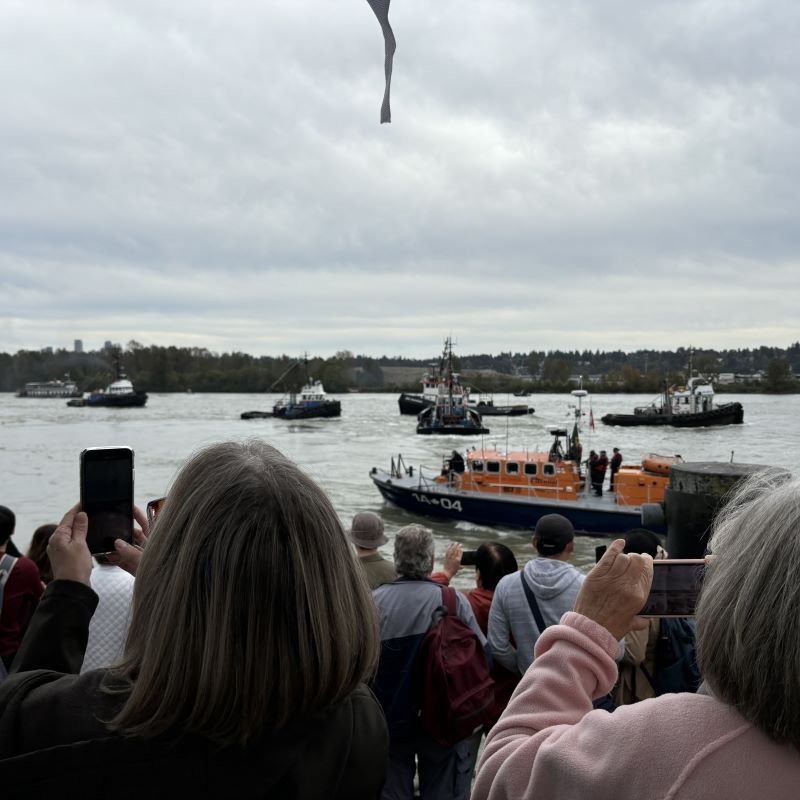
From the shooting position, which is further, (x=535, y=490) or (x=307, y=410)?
(x=307, y=410)

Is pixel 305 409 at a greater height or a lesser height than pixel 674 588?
lesser

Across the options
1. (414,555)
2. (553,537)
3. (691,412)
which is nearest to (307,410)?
(691,412)

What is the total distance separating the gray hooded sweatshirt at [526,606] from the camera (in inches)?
131

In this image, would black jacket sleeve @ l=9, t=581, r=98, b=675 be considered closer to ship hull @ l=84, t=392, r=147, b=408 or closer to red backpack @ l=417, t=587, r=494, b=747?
red backpack @ l=417, t=587, r=494, b=747

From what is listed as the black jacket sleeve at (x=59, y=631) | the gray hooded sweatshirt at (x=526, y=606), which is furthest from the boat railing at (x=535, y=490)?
the black jacket sleeve at (x=59, y=631)

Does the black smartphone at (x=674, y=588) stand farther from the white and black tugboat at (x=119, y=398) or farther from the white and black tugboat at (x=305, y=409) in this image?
the white and black tugboat at (x=119, y=398)

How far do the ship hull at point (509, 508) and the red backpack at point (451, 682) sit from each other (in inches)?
607

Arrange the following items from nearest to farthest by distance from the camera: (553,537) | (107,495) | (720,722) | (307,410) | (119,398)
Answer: (720,722)
(107,495)
(553,537)
(307,410)
(119,398)

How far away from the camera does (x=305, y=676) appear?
1.33 metres

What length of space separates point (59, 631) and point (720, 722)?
1.29 metres

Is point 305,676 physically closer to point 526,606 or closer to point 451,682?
point 451,682

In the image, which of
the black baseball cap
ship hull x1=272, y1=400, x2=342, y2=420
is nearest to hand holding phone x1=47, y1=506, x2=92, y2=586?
the black baseball cap

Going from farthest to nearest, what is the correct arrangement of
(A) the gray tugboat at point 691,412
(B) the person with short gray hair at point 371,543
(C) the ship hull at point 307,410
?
(C) the ship hull at point 307,410, (A) the gray tugboat at point 691,412, (B) the person with short gray hair at point 371,543

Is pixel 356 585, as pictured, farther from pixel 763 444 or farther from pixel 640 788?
pixel 763 444
